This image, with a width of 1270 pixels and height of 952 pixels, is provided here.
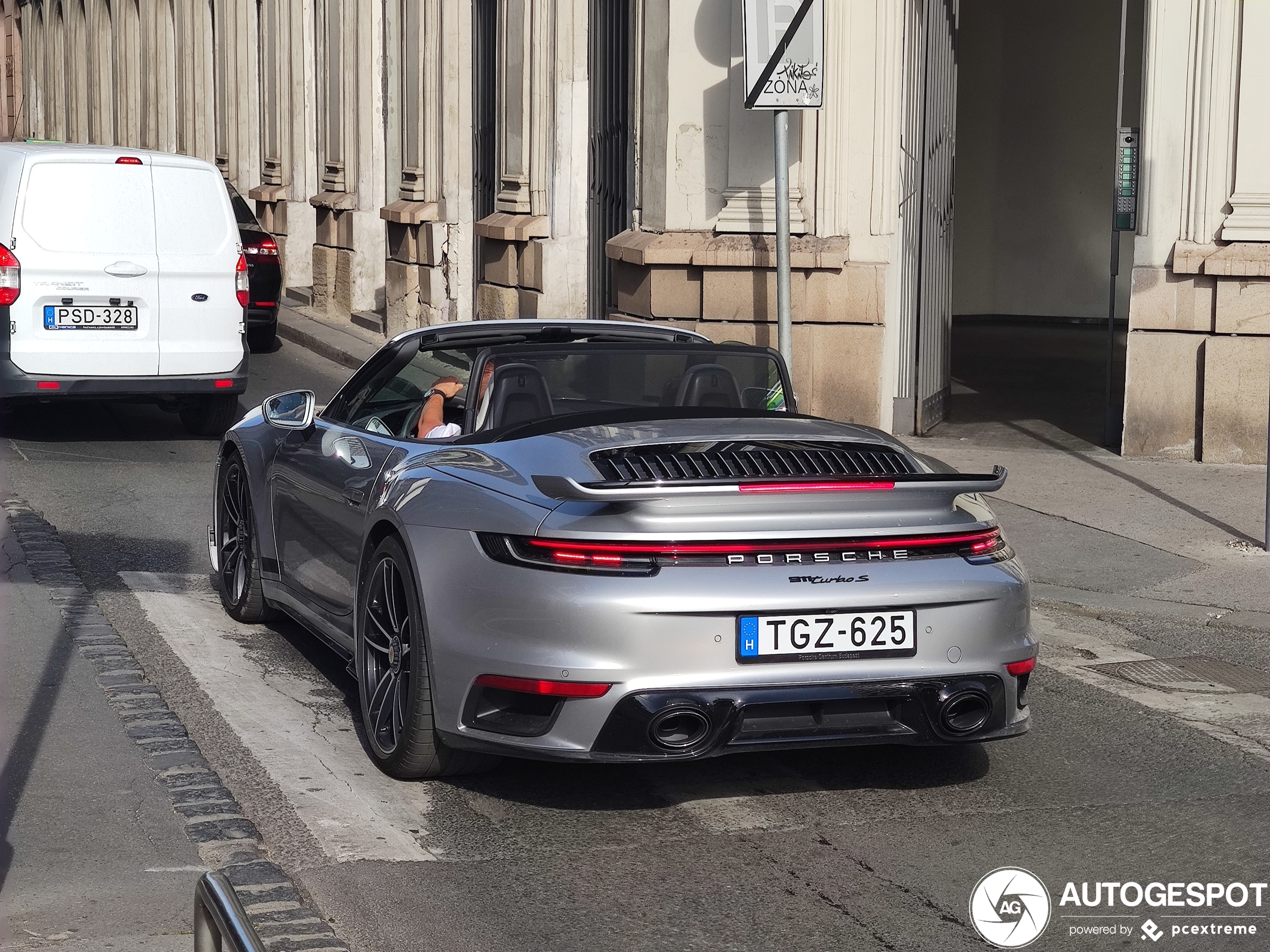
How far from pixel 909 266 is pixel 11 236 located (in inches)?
249

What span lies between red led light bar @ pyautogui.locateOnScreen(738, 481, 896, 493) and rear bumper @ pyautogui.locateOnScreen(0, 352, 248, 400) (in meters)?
8.23

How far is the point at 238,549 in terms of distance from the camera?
285 inches

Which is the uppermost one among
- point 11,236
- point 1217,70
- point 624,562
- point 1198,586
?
point 1217,70

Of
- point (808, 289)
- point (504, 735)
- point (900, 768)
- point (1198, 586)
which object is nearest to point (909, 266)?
point (808, 289)

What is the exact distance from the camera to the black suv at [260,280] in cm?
1808

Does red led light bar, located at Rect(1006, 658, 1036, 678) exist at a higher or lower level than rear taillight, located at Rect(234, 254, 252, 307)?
lower

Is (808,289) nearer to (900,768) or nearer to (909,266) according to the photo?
(909,266)

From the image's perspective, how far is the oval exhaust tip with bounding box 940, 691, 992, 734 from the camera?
4.70 m

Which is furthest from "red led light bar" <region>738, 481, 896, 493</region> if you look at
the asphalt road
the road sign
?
the road sign

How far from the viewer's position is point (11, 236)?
37.8 feet

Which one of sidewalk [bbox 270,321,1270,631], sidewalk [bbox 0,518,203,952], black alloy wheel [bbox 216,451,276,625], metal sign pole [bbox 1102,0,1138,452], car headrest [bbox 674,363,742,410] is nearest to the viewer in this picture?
sidewalk [bbox 0,518,203,952]

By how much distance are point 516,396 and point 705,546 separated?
122cm

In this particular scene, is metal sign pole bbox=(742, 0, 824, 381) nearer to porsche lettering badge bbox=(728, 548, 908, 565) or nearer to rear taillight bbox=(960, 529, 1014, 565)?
rear taillight bbox=(960, 529, 1014, 565)

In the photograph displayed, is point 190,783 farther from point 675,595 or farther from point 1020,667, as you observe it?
point 1020,667
